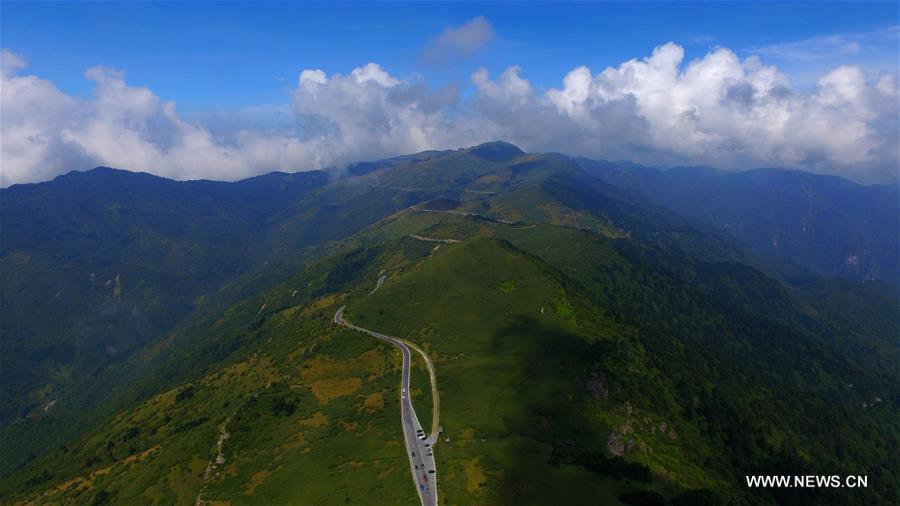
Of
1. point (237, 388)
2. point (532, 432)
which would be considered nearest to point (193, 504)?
point (532, 432)

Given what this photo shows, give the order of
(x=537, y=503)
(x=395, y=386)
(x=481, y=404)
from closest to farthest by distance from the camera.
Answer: (x=537, y=503), (x=481, y=404), (x=395, y=386)

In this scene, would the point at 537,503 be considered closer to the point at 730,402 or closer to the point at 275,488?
the point at 275,488

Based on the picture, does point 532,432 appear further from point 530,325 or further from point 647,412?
point 530,325

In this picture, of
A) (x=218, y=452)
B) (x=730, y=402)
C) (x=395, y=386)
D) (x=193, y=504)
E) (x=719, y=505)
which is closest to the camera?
(x=719, y=505)

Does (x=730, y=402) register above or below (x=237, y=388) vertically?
below

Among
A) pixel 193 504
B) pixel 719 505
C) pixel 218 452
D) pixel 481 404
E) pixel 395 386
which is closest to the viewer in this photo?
pixel 719 505

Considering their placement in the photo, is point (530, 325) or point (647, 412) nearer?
point (647, 412)

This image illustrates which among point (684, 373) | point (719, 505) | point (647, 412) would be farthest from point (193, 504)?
point (684, 373)

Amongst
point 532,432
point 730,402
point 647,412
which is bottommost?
point 730,402

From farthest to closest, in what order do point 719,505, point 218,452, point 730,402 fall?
point 730,402
point 218,452
point 719,505
